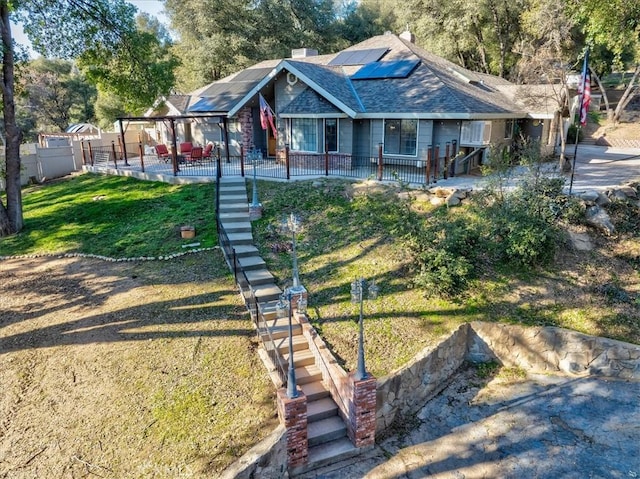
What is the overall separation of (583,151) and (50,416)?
2743cm

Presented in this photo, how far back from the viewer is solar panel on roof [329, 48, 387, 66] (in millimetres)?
21519

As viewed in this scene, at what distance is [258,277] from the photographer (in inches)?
416

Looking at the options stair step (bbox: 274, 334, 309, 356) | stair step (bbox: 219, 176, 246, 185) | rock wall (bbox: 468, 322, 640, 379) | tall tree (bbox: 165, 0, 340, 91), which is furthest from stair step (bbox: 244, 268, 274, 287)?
tall tree (bbox: 165, 0, 340, 91)

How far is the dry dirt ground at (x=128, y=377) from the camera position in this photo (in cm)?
→ 621

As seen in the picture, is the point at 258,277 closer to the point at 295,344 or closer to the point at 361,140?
the point at 295,344

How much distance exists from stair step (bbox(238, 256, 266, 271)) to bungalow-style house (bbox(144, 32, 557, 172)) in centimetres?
616

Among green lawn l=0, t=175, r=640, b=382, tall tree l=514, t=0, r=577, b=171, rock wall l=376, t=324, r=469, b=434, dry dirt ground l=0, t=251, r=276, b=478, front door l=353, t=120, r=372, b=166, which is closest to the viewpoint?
dry dirt ground l=0, t=251, r=276, b=478

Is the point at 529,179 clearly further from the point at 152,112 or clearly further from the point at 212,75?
the point at 212,75

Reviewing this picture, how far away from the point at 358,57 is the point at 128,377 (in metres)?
19.3

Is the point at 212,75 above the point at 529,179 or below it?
above

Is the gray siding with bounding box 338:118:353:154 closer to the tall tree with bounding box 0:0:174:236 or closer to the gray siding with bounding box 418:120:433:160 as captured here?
the gray siding with bounding box 418:120:433:160

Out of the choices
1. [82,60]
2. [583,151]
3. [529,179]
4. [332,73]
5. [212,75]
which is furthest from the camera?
[212,75]

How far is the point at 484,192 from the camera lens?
39.5 feet

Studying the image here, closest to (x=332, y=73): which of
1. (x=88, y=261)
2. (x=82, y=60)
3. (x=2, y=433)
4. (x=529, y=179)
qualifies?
(x=82, y=60)
